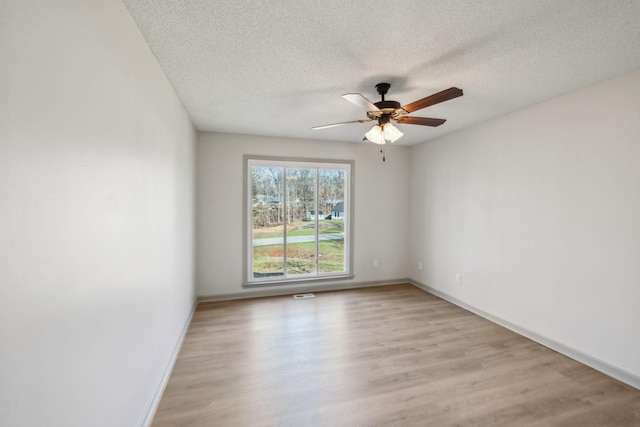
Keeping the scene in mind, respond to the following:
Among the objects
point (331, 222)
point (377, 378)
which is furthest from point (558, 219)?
point (331, 222)

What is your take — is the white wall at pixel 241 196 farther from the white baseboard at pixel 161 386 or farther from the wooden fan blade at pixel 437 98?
the wooden fan blade at pixel 437 98

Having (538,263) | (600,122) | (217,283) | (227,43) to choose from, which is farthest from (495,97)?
(217,283)

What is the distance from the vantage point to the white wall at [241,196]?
4051 millimetres

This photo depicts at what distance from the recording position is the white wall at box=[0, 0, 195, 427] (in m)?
0.73

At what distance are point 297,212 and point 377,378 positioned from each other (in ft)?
9.16

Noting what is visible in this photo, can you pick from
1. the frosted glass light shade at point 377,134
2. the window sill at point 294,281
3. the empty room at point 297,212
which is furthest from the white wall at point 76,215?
the window sill at point 294,281

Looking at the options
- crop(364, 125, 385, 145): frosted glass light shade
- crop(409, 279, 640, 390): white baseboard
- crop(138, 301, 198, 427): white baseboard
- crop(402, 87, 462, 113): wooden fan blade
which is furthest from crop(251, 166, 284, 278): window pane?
crop(409, 279, 640, 390): white baseboard

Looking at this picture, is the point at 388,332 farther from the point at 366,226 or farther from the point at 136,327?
the point at 136,327

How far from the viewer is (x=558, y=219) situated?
2738mm

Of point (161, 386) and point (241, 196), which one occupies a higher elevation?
point (241, 196)

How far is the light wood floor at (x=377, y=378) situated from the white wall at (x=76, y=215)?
0.60 m

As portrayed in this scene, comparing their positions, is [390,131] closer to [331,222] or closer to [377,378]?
[377,378]

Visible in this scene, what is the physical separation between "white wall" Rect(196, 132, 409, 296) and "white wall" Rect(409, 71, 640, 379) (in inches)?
39.3

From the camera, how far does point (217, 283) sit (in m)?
4.13
